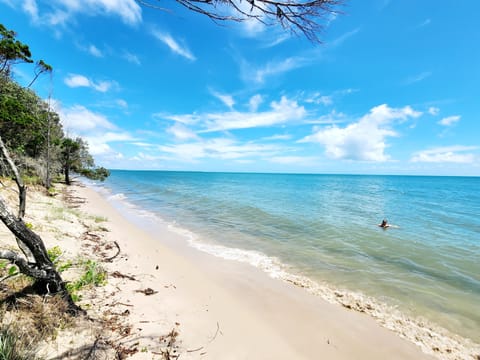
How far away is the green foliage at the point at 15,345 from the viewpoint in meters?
2.09

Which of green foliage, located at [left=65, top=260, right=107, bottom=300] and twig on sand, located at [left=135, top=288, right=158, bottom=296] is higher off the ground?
green foliage, located at [left=65, top=260, right=107, bottom=300]

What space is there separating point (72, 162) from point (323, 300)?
32455mm

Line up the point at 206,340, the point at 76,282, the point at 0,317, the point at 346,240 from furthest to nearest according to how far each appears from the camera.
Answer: the point at 346,240 → the point at 76,282 → the point at 206,340 → the point at 0,317

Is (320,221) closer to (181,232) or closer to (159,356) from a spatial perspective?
(181,232)

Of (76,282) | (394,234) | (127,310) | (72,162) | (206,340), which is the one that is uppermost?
(72,162)

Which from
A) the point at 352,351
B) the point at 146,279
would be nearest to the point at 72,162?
the point at 146,279

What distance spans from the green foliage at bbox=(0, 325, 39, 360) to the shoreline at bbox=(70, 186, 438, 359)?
140 cm

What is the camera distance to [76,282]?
4184 millimetres

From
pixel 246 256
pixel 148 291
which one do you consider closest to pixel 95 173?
pixel 246 256

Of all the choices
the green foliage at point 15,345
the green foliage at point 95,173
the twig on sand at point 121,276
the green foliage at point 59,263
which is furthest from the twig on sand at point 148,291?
the green foliage at point 95,173

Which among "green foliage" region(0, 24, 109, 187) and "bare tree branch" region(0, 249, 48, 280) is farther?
"green foliage" region(0, 24, 109, 187)

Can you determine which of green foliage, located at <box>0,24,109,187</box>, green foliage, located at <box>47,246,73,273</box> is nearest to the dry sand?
green foliage, located at <box>47,246,73,273</box>

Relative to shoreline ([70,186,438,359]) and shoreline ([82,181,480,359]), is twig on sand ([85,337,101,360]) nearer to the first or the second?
shoreline ([70,186,438,359])

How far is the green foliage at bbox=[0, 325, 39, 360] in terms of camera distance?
2.09 m
